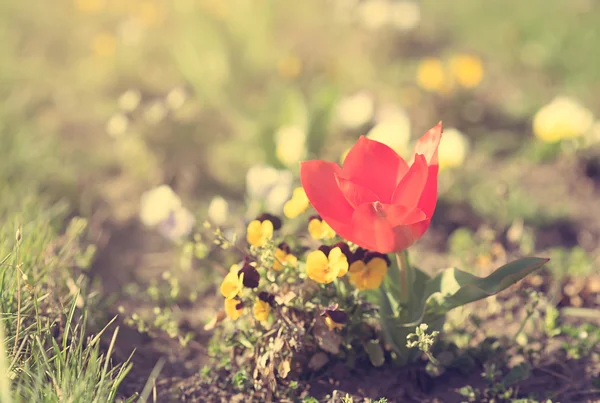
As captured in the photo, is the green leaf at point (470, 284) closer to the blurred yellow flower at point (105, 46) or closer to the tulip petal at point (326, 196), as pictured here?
the tulip petal at point (326, 196)

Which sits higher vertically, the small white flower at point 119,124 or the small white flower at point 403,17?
the small white flower at point 403,17

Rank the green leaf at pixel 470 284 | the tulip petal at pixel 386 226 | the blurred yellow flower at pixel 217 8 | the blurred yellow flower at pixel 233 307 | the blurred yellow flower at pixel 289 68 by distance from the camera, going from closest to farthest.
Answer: the tulip petal at pixel 386 226 < the green leaf at pixel 470 284 < the blurred yellow flower at pixel 233 307 < the blurred yellow flower at pixel 289 68 < the blurred yellow flower at pixel 217 8

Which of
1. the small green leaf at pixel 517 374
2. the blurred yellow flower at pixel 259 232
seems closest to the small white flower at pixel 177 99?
the blurred yellow flower at pixel 259 232

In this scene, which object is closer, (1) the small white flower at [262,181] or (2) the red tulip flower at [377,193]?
(2) the red tulip flower at [377,193]

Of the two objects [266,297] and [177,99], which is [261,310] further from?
[177,99]

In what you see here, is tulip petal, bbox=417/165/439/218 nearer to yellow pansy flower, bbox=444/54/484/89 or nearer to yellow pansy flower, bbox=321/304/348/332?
yellow pansy flower, bbox=321/304/348/332

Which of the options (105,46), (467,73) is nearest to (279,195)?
(467,73)
